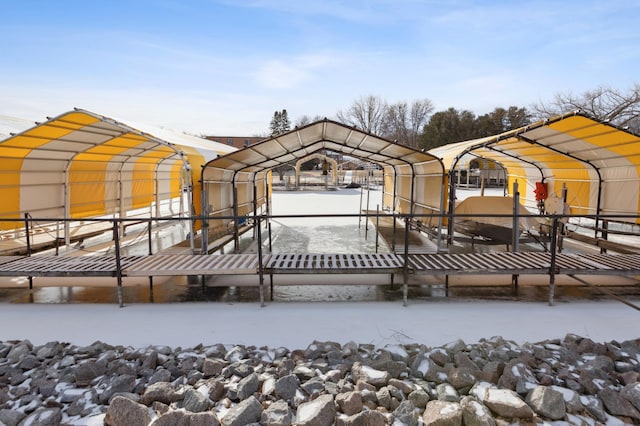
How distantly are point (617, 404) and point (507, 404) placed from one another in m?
0.93

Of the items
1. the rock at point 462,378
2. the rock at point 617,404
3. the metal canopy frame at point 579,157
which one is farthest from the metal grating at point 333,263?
the metal canopy frame at point 579,157

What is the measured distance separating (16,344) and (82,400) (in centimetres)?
165

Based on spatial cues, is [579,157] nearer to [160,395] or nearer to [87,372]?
[160,395]

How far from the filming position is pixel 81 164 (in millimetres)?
10234

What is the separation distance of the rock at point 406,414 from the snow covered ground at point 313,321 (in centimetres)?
104

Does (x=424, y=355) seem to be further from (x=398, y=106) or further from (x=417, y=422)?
(x=398, y=106)

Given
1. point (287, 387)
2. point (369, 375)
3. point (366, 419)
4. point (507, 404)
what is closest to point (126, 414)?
point (287, 387)

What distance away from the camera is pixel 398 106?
211 feet

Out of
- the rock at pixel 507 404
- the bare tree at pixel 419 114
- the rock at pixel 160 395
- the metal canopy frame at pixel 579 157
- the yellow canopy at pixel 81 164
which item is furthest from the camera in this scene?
the bare tree at pixel 419 114

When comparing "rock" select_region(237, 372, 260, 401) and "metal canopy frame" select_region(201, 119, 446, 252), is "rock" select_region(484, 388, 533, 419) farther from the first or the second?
"metal canopy frame" select_region(201, 119, 446, 252)

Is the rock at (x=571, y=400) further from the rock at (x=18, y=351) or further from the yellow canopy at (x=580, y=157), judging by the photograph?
the yellow canopy at (x=580, y=157)

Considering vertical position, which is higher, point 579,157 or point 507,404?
point 579,157

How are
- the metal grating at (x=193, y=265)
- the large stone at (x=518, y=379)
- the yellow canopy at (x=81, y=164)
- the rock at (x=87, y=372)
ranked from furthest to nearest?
the yellow canopy at (x=81, y=164)
the metal grating at (x=193, y=265)
the rock at (x=87, y=372)
the large stone at (x=518, y=379)

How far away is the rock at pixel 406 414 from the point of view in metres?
2.94
